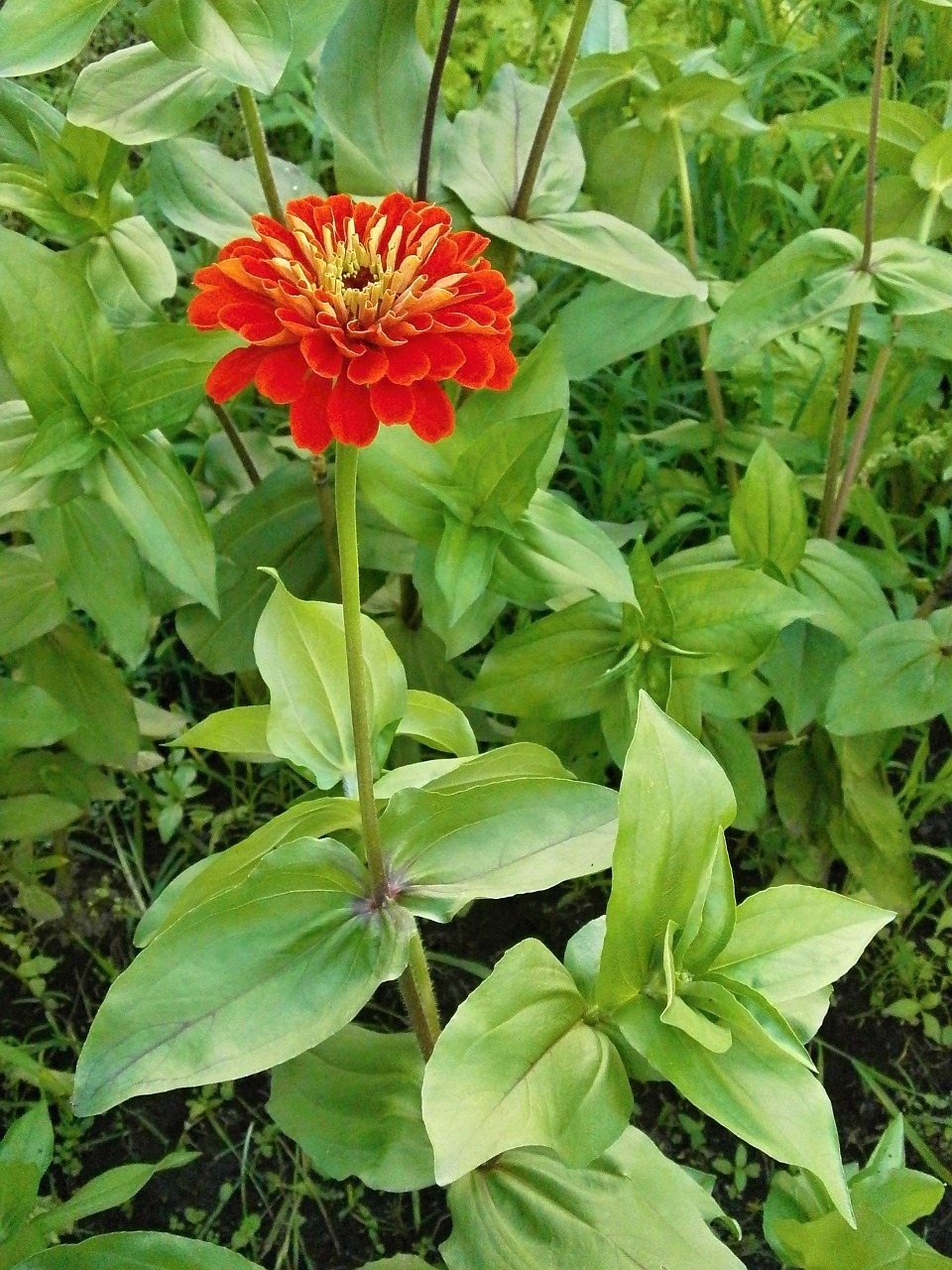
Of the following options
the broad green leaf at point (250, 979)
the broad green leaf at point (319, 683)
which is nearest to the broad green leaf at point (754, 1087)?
the broad green leaf at point (250, 979)

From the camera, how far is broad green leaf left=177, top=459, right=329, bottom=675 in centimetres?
131

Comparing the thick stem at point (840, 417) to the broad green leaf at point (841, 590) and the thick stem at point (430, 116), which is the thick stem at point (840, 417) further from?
the thick stem at point (430, 116)

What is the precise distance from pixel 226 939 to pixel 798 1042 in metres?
0.37

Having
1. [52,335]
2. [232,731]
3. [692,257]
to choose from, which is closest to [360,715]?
[232,731]

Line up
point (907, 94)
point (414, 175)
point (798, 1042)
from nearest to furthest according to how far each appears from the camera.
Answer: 1. point (798, 1042)
2. point (414, 175)
3. point (907, 94)

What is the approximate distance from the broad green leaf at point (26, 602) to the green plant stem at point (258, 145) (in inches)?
17.1

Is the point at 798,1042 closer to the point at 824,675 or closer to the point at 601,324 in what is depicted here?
the point at 824,675

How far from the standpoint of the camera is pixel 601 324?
1.35 meters

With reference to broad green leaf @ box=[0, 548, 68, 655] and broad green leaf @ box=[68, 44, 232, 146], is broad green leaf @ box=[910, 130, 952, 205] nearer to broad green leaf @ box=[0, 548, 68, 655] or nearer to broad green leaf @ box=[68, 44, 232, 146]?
broad green leaf @ box=[68, 44, 232, 146]

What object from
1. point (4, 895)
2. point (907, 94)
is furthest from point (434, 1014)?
point (907, 94)

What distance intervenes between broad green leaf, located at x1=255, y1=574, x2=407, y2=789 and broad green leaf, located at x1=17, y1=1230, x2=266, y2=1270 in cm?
37

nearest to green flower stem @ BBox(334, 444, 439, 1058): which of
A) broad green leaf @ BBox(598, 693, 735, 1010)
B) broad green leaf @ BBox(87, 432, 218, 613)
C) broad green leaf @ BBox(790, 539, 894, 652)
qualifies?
broad green leaf @ BBox(598, 693, 735, 1010)

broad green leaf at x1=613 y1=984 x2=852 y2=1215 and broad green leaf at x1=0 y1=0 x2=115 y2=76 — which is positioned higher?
broad green leaf at x1=0 y1=0 x2=115 y2=76

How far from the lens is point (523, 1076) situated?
73 centimetres
